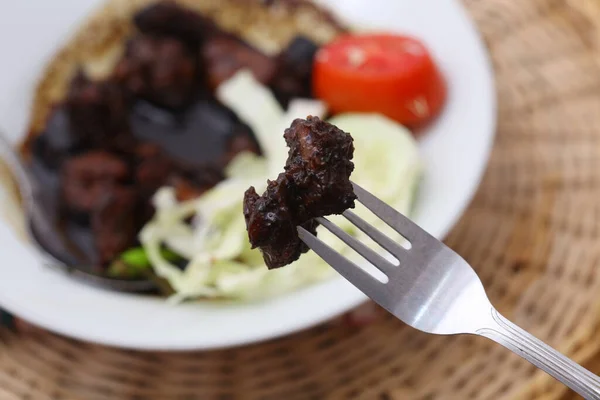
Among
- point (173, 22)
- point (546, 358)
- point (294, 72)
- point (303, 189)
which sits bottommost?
point (294, 72)

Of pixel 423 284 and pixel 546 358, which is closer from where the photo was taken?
pixel 546 358

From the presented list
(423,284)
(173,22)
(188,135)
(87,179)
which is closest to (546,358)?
(423,284)

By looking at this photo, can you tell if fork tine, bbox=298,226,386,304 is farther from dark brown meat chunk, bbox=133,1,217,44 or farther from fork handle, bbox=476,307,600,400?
dark brown meat chunk, bbox=133,1,217,44

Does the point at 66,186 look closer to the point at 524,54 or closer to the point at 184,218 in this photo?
the point at 184,218

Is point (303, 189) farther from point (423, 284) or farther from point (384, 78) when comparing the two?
point (384, 78)

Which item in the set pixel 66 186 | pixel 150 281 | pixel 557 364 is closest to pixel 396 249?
pixel 557 364
